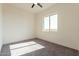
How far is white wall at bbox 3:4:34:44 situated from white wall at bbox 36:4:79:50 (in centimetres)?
195

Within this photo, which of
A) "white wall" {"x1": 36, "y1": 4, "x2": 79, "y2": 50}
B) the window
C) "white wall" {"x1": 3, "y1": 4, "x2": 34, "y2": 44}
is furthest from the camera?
"white wall" {"x1": 3, "y1": 4, "x2": 34, "y2": 44}

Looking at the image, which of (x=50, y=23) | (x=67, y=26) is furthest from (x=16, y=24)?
(x=67, y=26)

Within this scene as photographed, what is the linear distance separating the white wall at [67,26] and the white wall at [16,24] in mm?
1954

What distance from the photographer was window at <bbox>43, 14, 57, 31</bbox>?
497 centimetres

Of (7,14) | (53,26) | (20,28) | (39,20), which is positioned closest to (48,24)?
(53,26)

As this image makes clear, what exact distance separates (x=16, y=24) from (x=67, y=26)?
3432 mm

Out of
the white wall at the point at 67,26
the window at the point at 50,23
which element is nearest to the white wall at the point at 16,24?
the window at the point at 50,23

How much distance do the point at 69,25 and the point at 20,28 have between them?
3.50 metres

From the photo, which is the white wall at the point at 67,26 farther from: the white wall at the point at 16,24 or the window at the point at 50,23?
the white wall at the point at 16,24

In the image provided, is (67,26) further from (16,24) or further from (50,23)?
(16,24)

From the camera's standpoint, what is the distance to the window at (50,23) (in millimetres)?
4970

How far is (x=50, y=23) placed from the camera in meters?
5.44

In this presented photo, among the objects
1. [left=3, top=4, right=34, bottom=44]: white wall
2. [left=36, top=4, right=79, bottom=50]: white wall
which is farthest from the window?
[left=3, top=4, right=34, bottom=44]: white wall

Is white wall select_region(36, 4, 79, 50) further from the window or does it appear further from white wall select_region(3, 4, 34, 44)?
white wall select_region(3, 4, 34, 44)
